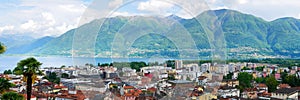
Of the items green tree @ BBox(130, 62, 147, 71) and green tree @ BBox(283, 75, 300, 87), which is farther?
green tree @ BBox(283, 75, 300, 87)

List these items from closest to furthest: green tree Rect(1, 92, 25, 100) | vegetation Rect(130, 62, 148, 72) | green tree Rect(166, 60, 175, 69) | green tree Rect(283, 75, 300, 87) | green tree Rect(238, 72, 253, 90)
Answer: vegetation Rect(130, 62, 148, 72), green tree Rect(166, 60, 175, 69), green tree Rect(1, 92, 25, 100), green tree Rect(238, 72, 253, 90), green tree Rect(283, 75, 300, 87)

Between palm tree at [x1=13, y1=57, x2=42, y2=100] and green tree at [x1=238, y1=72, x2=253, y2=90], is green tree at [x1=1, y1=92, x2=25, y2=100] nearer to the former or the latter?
palm tree at [x1=13, y1=57, x2=42, y2=100]

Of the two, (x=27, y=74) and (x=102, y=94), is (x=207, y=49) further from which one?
(x=27, y=74)

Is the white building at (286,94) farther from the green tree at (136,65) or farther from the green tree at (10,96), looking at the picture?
the green tree at (10,96)

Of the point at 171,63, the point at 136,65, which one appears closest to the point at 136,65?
the point at 136,65

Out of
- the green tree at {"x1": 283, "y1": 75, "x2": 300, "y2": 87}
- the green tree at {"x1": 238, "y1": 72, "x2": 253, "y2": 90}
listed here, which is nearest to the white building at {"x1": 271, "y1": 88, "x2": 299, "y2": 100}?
the green tree at {"x1": 238, "y1": 72, "x2": 253, "y2": 90}

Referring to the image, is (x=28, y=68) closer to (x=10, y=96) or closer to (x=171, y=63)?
(x=10, y=96)

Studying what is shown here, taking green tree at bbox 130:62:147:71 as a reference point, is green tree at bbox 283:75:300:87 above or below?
below

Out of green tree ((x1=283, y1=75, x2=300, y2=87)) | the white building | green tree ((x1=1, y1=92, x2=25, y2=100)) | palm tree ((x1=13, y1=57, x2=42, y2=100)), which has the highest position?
palm tree ((x1=13, y1=57, x2=42, y2=100))

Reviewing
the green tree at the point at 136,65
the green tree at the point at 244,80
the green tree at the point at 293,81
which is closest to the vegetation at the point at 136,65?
the green tree at the point at 136,65

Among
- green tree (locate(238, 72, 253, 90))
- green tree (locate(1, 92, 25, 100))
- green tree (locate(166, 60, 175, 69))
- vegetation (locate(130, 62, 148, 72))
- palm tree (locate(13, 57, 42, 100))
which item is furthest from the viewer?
green tree (locate(238, 72, 253, 90))

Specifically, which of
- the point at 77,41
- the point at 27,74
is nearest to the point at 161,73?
the point at 77,41
